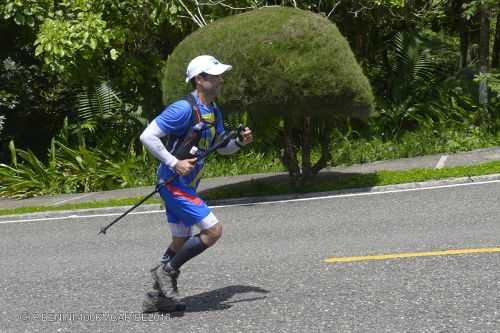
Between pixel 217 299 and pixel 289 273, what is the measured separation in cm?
88

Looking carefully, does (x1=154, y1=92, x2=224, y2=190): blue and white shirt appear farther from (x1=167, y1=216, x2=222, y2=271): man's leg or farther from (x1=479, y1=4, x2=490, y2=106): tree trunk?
(x1=479, y1=4, x2=490, y2=106): tree trunk

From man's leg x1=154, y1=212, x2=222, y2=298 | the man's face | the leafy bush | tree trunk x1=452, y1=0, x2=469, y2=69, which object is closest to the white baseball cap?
the man's face

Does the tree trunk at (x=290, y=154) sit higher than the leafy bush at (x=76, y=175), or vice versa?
the tree trunk at (x=290, y=154)

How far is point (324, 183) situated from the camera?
12.7 metres

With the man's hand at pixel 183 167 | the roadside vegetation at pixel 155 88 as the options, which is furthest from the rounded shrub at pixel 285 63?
the man's hand at pixel 183 167

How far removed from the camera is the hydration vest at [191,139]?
5.70 metres

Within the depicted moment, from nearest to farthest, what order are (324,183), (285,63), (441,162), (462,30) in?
(285,63), (324,183), (441,162), (462,30)

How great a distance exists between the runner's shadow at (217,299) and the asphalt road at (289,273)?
0.06ft

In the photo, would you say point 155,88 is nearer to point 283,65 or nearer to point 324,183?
point 324,183

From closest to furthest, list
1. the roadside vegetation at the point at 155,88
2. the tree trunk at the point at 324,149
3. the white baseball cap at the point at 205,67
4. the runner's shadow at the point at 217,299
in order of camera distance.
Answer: the white baseball cap at the point at 205,67, the runner's shadow at the point at 217,299, the tree trunk at the point at 324,149, the roadside vegetation at the point at 155,88

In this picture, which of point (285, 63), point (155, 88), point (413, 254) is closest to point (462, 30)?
point (155, 88)

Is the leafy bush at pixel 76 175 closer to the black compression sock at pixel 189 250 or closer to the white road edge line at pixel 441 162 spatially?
the white road edge line at pixel 441 162

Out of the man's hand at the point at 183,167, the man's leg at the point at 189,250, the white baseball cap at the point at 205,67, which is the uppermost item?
the white baseball cap at the point at 205,67

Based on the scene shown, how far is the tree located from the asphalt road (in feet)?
5.72
